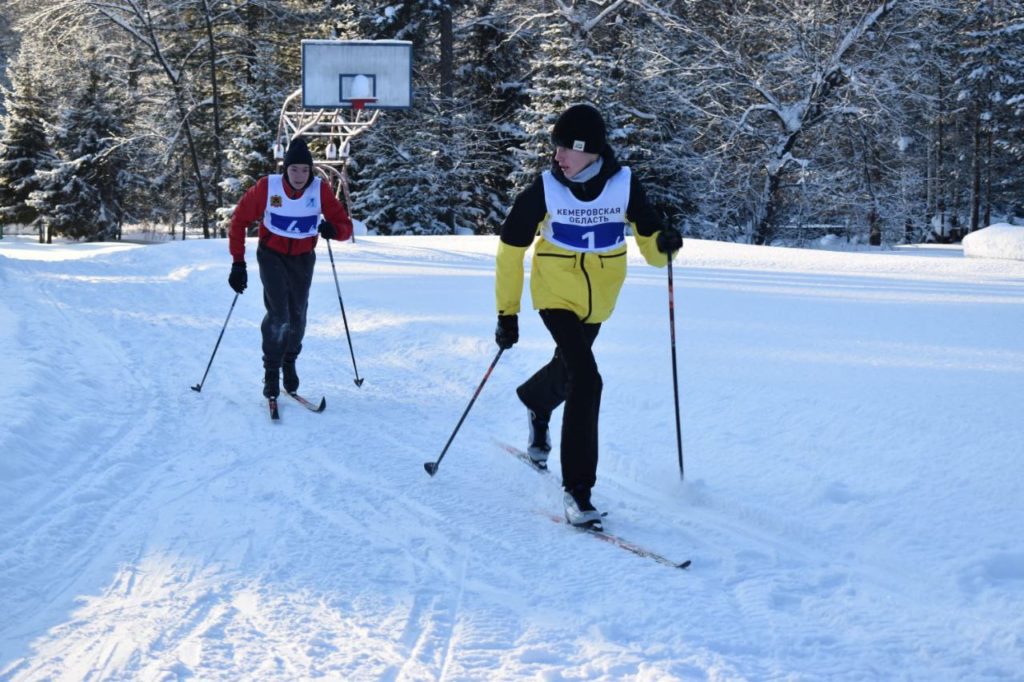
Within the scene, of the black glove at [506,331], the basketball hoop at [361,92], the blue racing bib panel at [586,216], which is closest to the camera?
the blue racing bib panel at [586,216]

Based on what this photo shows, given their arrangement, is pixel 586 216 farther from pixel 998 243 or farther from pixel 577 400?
pixel 998 243

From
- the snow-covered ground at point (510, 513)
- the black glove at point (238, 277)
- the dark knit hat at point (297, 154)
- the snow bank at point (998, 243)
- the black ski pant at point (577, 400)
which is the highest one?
the dark knit hat at point (297, 154)

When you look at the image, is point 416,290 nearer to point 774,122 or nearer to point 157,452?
point 157,452

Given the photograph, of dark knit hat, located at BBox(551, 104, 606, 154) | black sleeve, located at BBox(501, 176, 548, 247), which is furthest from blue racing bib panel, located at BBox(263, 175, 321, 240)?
dark knit hat, located at BBox(551, 104, 606, 154)

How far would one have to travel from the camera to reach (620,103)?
27828 mm

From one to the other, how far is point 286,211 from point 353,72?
45.8ft

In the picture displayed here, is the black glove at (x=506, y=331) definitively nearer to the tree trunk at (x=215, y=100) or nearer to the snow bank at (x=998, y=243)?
the snow bank at (x=998, y=243)

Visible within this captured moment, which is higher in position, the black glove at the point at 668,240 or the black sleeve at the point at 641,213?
the black sleeve at the point at 641,213

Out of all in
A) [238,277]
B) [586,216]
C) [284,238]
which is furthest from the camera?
[238,277]

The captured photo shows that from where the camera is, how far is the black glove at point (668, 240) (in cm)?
423

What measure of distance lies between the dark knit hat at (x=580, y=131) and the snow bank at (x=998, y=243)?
14.2 m

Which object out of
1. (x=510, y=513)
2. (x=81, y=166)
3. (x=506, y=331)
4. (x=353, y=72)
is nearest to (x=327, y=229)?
(x=506, y=331)

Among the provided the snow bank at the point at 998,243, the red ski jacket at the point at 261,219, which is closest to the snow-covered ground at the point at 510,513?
the red ski jacket at the point at 261,219

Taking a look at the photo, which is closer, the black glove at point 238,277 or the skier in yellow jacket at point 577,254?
the skier in yellow jacket at point 577,254
